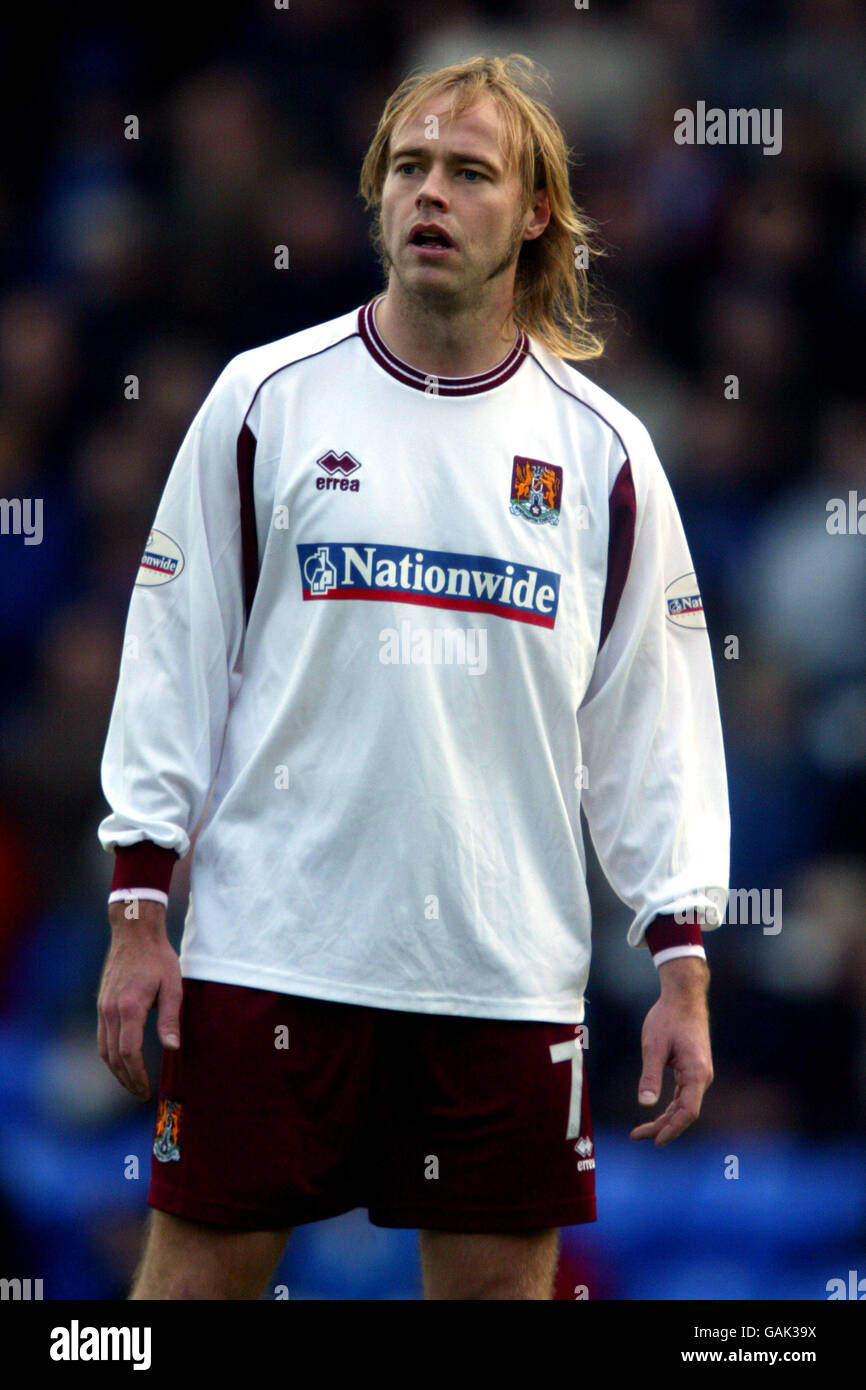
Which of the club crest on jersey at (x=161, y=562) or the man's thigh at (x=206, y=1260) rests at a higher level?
the club crest on jersey at (x=161, y=562)

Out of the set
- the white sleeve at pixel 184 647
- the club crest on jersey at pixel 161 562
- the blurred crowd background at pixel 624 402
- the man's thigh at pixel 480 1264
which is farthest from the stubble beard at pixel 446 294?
the blurred crowd background at pixel 624 402

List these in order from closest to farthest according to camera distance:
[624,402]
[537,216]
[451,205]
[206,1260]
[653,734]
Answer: [206,1260]
[451,205]
[653,734]
[537,216]
[624,402]

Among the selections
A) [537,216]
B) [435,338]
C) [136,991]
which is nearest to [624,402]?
[537,216]

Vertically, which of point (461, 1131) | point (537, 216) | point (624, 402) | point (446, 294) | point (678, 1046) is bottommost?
point (461, 1131)

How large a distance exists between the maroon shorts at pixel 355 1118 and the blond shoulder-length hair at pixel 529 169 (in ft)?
3.57

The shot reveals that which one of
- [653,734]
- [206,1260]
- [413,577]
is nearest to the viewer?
[206,1260]

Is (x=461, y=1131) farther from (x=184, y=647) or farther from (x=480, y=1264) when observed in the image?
(x=184, y=647)

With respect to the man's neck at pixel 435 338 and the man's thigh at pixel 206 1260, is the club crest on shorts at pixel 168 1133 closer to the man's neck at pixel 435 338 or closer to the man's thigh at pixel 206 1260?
the man's thigh at pixel 206 1260

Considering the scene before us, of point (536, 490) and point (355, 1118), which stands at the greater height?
point (536, 490)

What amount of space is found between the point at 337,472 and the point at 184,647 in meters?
0.32

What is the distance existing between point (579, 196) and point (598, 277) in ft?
0.72

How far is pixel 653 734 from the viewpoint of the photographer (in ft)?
8.11

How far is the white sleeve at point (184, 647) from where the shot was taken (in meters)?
2.22
